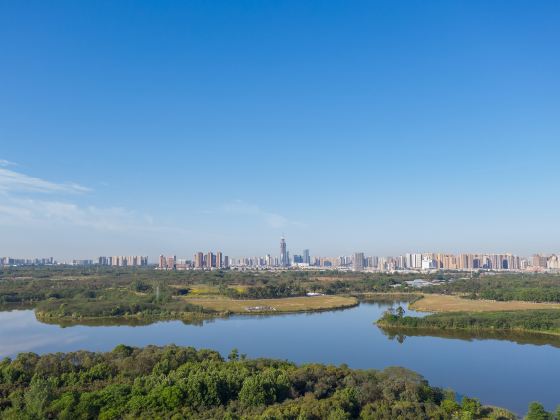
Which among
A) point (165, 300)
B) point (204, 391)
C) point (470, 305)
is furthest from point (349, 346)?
point (165, 300)

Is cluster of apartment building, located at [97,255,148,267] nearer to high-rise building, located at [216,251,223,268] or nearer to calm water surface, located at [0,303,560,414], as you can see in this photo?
high-rise building, located at [216,251,223,268]

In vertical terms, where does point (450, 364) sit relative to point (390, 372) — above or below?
below

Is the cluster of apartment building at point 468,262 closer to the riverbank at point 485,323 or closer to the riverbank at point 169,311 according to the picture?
the riverbank at point 169,311

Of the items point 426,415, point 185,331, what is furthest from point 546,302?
point 426,415

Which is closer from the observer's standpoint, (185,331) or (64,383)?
(64,383)

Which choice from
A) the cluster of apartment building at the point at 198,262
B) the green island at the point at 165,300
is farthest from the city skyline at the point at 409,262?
the green island at the point at 165,300

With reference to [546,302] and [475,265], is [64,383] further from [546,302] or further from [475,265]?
[475,265]
